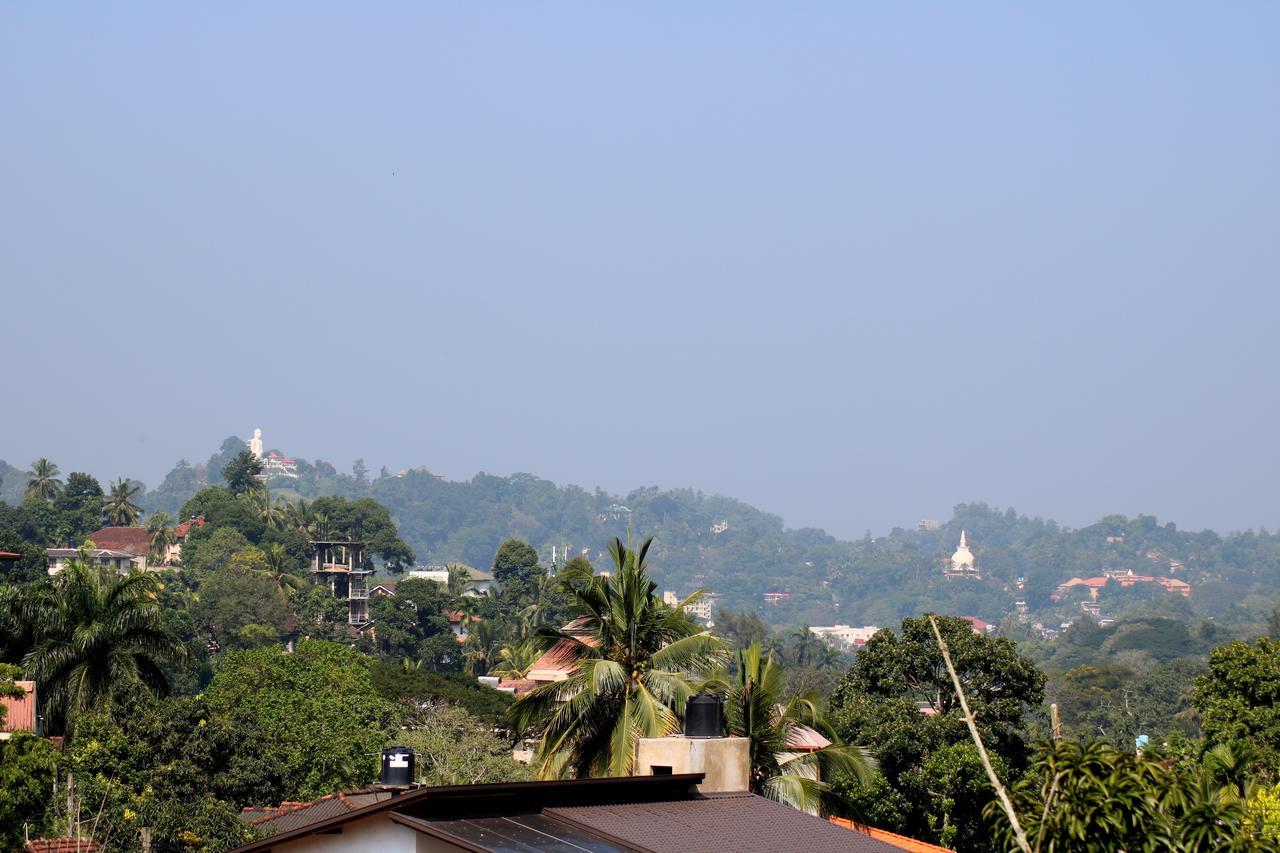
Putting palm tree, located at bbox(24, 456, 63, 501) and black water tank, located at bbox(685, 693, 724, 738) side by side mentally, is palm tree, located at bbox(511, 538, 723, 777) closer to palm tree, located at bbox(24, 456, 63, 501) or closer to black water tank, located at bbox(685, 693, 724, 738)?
black water tank, located at bbox(685, 693, 724, 738)

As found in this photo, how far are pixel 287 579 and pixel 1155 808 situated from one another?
160974 mm

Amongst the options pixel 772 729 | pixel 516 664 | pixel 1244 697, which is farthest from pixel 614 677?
pixel 516 664

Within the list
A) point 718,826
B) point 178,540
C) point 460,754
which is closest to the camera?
point 718,826

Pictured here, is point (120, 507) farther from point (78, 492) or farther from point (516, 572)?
point (516, 572)

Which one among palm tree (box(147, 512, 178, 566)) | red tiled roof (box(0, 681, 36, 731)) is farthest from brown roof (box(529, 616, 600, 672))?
palm tree (box(147, 512, 178, 566))

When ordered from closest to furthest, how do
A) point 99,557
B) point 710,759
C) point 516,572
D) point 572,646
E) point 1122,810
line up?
point 1122,810 → point 710,759 → point 572,646 → point 99,557 → point 516,572

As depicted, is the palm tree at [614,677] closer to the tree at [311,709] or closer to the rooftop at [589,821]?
the rooftop at [589,821]

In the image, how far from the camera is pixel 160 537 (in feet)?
627

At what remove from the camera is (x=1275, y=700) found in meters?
49.9

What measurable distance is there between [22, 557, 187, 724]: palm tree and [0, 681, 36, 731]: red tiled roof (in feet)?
6.07

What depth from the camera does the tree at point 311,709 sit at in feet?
176

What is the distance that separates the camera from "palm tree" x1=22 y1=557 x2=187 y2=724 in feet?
143

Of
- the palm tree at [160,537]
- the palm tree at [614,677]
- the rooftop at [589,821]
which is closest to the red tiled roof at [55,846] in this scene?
the palm tree at [614,677]

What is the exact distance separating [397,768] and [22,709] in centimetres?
2695
